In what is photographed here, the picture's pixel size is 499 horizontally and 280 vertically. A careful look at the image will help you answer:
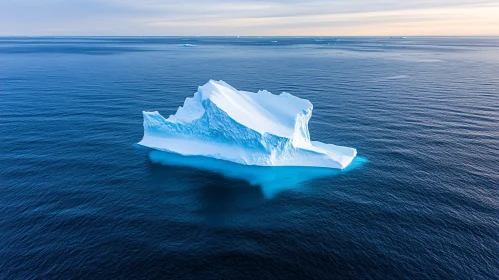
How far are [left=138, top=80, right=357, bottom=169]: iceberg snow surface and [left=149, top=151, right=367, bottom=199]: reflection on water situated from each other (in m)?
0.85

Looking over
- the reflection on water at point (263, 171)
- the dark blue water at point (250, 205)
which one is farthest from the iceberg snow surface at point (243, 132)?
the dark blue water at point (250, 205)

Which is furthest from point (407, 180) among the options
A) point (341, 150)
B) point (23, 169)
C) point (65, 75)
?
point (65, 75)

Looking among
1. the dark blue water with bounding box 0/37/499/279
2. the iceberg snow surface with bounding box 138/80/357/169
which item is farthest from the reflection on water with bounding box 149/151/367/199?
the iceberg snow surface with bounding box 138/80/357/169

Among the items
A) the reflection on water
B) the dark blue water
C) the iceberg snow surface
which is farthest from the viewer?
the iceberg snow surface

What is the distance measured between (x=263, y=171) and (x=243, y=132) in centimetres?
619

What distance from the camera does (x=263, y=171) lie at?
45.4m

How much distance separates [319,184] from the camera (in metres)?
41.1

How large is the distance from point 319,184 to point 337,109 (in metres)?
36.1

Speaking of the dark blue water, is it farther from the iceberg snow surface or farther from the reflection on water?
the iceberg snow surface

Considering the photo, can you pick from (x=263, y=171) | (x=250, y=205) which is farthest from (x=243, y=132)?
(x=250, y=205)

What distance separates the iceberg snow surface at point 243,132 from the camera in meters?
45.9

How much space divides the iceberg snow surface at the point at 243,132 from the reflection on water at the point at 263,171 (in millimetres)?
846

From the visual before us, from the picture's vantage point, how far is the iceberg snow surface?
45.9 meters

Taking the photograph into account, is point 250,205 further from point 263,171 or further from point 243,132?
point 243,132
